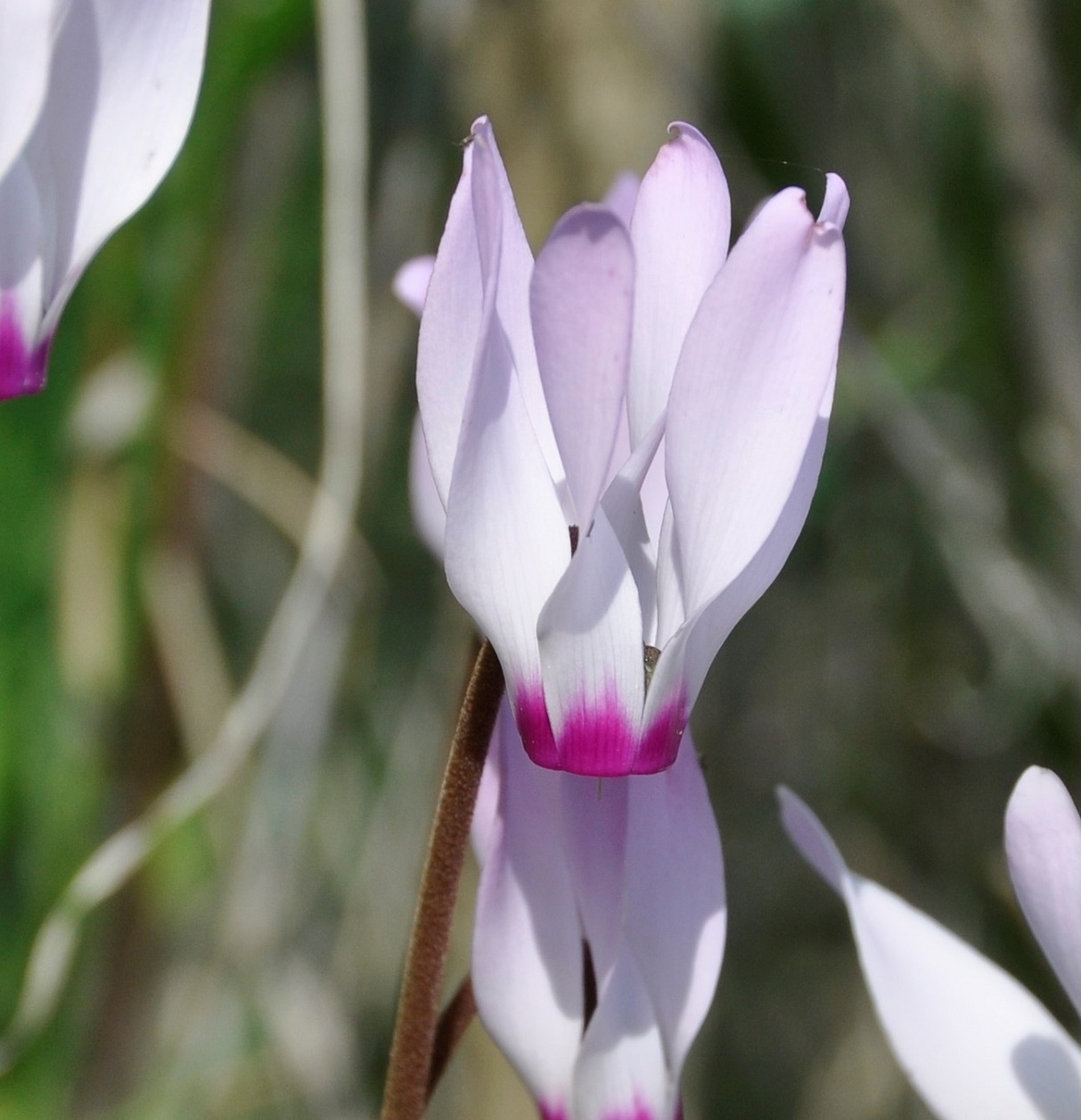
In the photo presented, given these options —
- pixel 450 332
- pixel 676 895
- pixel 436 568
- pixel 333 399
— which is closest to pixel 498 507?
pixel 450 332

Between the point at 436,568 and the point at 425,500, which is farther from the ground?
the point at 425,500

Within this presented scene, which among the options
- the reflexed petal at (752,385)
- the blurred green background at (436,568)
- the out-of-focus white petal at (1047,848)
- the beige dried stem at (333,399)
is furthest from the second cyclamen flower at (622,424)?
the blurred green background at (436,568)

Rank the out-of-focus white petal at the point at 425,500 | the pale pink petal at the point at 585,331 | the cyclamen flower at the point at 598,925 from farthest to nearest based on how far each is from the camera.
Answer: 1. the out-of-focus white petal at the point at 425,500
2. the cyclamen flower at the point at 598,925
3. the pale pink petal at the point at 585,331

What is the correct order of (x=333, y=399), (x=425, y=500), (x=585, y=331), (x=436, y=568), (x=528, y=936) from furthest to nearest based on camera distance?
(x=436, y=568) → (x=333, y=399) → (x=425, y=500) → (x=528, y=936) → (x=585, y=331)

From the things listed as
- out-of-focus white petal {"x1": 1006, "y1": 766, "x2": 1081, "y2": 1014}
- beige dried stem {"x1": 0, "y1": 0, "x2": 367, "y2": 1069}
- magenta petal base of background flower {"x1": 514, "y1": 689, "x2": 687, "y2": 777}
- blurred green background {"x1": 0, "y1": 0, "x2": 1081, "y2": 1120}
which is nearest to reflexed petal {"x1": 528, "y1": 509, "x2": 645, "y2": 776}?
magenta petal base of background flower {"x1": 514, "y1": 689, "x2": 687, "y2": 777}

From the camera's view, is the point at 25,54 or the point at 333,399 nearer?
the point at 25,54

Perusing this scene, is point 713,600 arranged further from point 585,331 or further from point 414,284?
point 414,284

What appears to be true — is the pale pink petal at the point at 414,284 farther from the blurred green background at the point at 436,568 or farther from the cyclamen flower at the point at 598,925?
the blurred green background at the point at 436,568

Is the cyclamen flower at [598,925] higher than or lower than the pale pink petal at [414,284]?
lower
